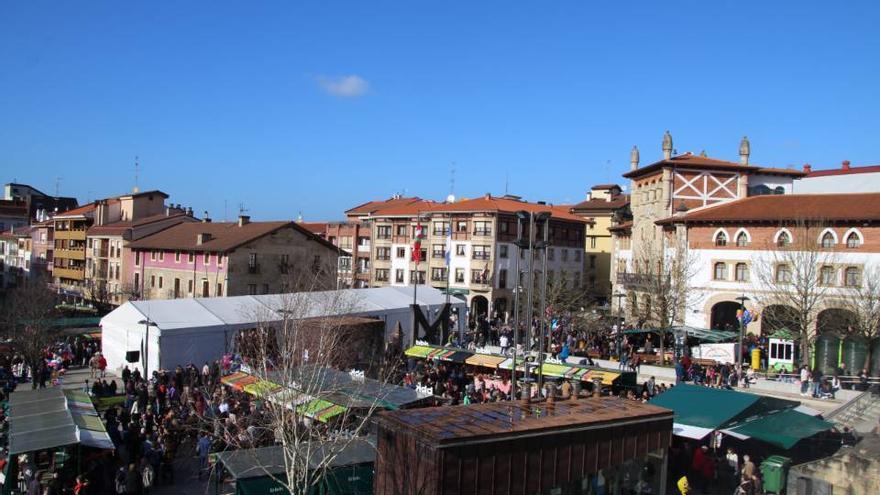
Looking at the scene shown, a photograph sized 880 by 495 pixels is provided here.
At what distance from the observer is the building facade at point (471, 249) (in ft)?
181

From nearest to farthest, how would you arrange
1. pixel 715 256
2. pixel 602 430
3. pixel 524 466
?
pixel 524 466
pixel 602 430
pixel 715 256

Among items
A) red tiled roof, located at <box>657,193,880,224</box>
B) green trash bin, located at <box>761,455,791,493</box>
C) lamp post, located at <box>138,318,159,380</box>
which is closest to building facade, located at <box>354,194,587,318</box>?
red tiled roof, located at <box>657,193,880,224</box>

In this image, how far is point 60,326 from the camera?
34.4 m

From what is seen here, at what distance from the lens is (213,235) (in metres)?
51.7

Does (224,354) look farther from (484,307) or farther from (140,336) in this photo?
(484,307)

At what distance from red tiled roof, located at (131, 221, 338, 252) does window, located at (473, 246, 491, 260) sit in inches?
433

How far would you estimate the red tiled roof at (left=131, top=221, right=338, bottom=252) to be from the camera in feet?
159

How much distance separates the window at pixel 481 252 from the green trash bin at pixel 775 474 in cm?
4031

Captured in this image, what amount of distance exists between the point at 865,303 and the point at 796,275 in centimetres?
378

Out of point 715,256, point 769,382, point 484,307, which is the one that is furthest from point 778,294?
point 484,307

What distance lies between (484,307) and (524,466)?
46018 mm

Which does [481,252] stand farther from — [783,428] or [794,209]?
[783,428]

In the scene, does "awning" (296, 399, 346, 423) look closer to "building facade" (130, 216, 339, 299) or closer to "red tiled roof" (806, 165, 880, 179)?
"building facade" (130, 216, 339, 299)

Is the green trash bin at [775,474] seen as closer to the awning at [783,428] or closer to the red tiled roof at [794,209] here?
the awning at [783,428]
